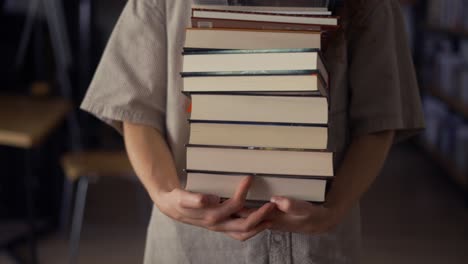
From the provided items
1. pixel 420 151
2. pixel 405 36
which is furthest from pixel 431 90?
pixel 405 36

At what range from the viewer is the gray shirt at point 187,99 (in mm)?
1092

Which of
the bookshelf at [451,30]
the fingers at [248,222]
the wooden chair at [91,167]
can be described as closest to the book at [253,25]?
the fingers at [248,222]

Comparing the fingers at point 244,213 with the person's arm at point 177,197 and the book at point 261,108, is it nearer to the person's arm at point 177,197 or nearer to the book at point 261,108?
the person's arm at point 177,197

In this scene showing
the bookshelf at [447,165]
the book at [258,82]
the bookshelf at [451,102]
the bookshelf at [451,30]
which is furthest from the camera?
the bookshelf at [451,30]

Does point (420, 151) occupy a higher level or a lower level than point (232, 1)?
lower

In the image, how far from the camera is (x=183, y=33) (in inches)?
42.9

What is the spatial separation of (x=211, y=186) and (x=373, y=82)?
0.34m

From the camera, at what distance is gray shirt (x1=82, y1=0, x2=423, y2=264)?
1.09 m

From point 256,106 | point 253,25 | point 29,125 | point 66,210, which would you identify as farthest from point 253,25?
point 66,210

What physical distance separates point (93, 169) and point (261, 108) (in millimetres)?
2249

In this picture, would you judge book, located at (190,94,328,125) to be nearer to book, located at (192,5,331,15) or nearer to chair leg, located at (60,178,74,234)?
book, located at (192,5,331,15)

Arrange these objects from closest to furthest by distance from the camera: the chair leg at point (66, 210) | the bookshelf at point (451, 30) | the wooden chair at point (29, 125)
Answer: the wooden chair at point (29, 125), the chair leg at point (66, 210), the bookshelf at point (451, 30)

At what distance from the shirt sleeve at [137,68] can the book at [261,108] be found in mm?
204

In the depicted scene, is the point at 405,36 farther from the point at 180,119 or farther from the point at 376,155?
the point at 180,119
